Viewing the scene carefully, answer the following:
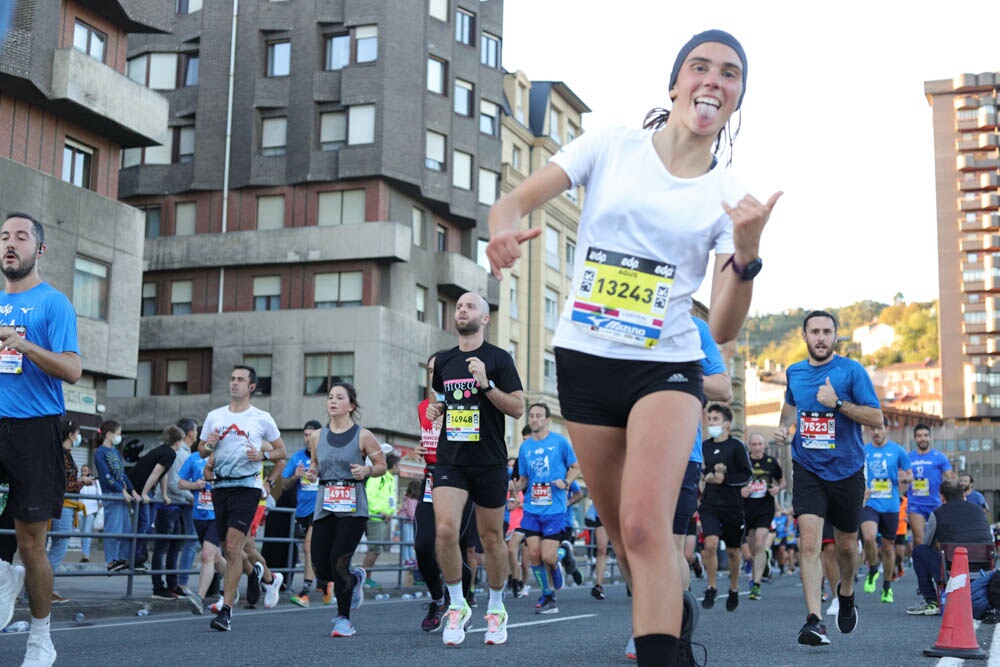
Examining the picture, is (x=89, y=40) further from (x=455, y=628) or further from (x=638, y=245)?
(x=638, y=245)

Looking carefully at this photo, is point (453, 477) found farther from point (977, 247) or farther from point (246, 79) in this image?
point (977, 247)

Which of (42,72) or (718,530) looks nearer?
(718,530)

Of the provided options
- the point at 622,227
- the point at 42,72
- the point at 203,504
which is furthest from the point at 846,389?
the point at 42,72

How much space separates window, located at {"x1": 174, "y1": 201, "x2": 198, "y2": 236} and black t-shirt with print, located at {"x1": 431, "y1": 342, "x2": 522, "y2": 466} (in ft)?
125

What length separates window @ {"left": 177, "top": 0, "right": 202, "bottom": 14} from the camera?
4738 centimetres

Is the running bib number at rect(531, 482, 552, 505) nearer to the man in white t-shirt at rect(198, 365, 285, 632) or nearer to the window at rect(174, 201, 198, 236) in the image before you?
the man in white t-shirt at rect(198, 365, 285, 632)

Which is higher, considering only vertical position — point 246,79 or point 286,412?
point 246,79

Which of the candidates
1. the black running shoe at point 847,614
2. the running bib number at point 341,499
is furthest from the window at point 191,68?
the black running shoe at point 847,614

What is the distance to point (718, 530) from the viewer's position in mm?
15117

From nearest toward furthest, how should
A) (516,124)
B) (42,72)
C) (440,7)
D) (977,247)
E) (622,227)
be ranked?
(622,227)
(42,72)
(440,7)
(516,124)
(977,247)

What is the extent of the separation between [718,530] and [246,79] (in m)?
34.5

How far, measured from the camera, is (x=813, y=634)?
8.56 meters

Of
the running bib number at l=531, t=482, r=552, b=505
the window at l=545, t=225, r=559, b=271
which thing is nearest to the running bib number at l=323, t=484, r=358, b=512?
the running bib number at l=531, t=482, r=552, b=505

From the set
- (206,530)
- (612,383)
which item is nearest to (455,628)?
(612,383)
